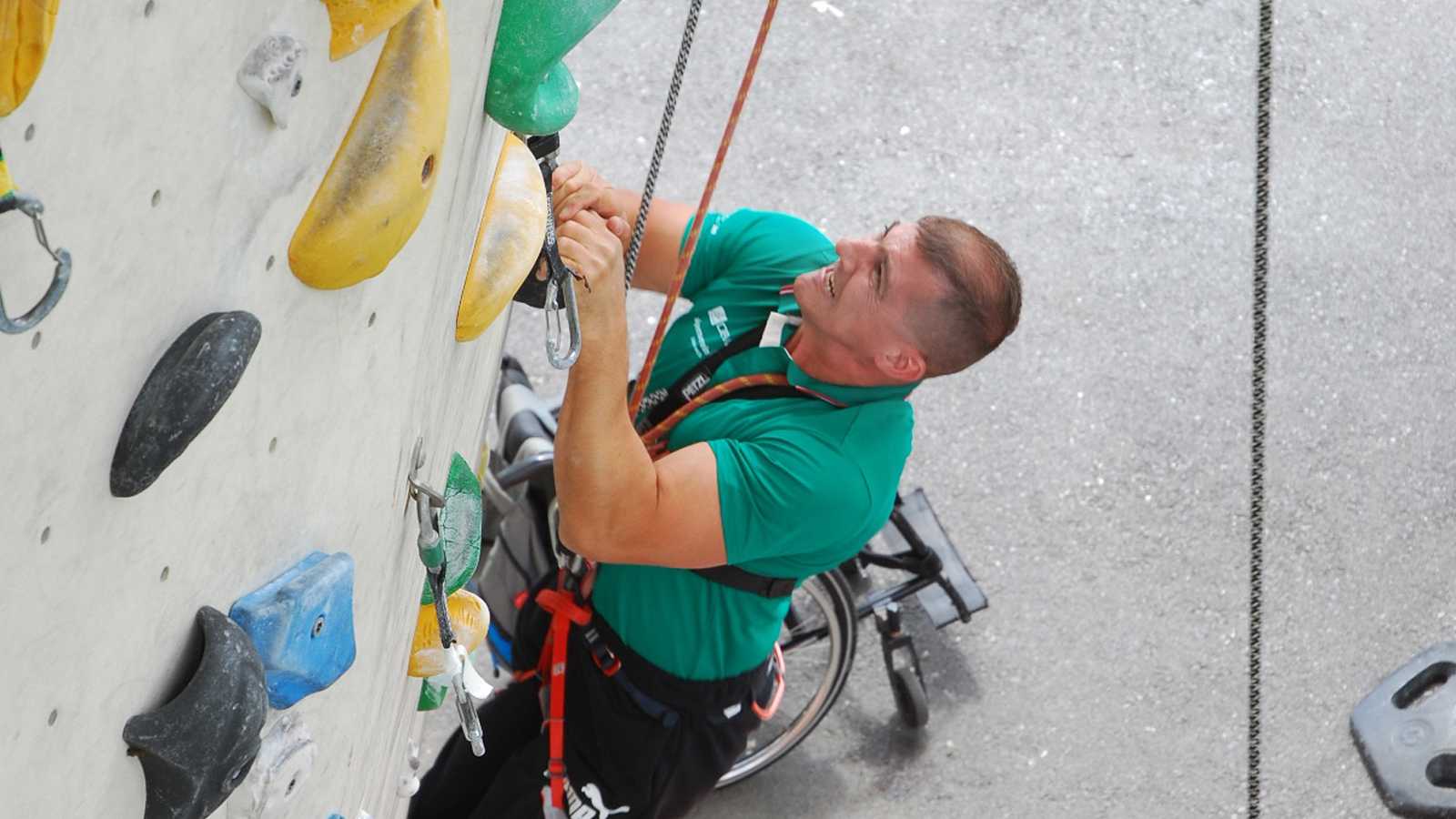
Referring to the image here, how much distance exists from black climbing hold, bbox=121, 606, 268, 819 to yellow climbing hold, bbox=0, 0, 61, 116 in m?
0.31

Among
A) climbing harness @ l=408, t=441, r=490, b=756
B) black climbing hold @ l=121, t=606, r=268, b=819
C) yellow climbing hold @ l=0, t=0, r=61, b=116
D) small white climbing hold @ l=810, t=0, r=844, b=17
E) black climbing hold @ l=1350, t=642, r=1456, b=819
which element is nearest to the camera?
yellow climbing hold @ l=0, t=0, r=61, b=116

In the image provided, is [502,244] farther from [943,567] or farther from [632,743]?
[943,567]

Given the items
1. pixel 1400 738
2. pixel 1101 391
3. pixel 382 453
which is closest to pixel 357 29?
pixel 382 453

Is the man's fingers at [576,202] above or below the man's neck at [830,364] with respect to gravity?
above

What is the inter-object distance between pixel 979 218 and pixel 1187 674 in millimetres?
1362

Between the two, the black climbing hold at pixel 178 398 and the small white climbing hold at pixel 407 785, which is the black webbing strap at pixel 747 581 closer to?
the small white climbing hold at pixel 407 785

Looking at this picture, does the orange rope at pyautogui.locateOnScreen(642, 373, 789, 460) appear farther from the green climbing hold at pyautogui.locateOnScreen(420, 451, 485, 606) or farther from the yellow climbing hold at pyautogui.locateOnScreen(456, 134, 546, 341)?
the yellow climbing hold at pyautogui.locateOnScreen(456, 134, 546, 341)

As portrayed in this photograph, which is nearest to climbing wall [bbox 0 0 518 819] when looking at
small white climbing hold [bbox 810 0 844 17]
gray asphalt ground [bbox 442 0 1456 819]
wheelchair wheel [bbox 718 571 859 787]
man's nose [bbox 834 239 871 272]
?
man's nose [bbox 834 239 871 272]

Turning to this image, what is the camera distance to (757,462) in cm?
178

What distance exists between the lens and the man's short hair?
1.84 meters

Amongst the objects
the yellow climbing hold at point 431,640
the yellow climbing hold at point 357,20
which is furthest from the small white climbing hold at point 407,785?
the yellow climbing hold at point 357,20

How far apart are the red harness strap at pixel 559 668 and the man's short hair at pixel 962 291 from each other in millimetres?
586

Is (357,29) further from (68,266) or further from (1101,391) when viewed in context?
(1101,391)

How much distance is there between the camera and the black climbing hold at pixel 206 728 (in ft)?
2.23
